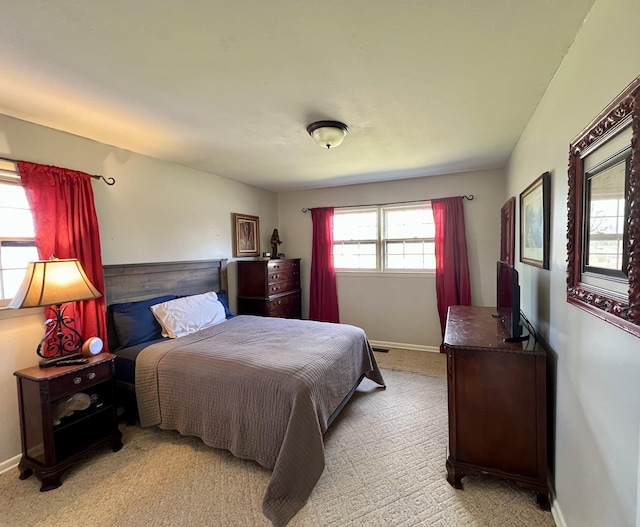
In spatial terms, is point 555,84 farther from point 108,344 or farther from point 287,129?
point 108,344

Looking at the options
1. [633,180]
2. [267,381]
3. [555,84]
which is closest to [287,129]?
[555,84]

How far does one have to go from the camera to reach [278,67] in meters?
1.59

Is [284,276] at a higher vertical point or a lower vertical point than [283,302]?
higher

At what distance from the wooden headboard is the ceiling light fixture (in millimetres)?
2077

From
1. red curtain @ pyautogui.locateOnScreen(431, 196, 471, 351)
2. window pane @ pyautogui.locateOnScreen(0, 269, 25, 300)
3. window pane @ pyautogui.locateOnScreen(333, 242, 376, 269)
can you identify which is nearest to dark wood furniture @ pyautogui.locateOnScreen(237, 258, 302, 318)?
window pane @ pyautogui.locateOnScreen(333, 242, 376, 269)

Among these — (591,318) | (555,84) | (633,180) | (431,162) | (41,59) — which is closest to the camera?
(633,180)

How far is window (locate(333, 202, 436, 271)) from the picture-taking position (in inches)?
167

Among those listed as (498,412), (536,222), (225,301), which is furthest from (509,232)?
(225,301)

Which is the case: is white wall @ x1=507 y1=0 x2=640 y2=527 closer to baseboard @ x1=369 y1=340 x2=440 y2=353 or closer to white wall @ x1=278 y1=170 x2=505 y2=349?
white wall @ x1=278 y1=170 x2=505 y2=349

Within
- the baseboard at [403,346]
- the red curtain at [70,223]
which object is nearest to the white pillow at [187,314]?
the red curtain at [70,223]

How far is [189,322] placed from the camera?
117 inches

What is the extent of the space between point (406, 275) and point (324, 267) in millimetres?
1236

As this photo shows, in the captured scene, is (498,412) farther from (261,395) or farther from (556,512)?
(261,395)

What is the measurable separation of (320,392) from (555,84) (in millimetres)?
2325
